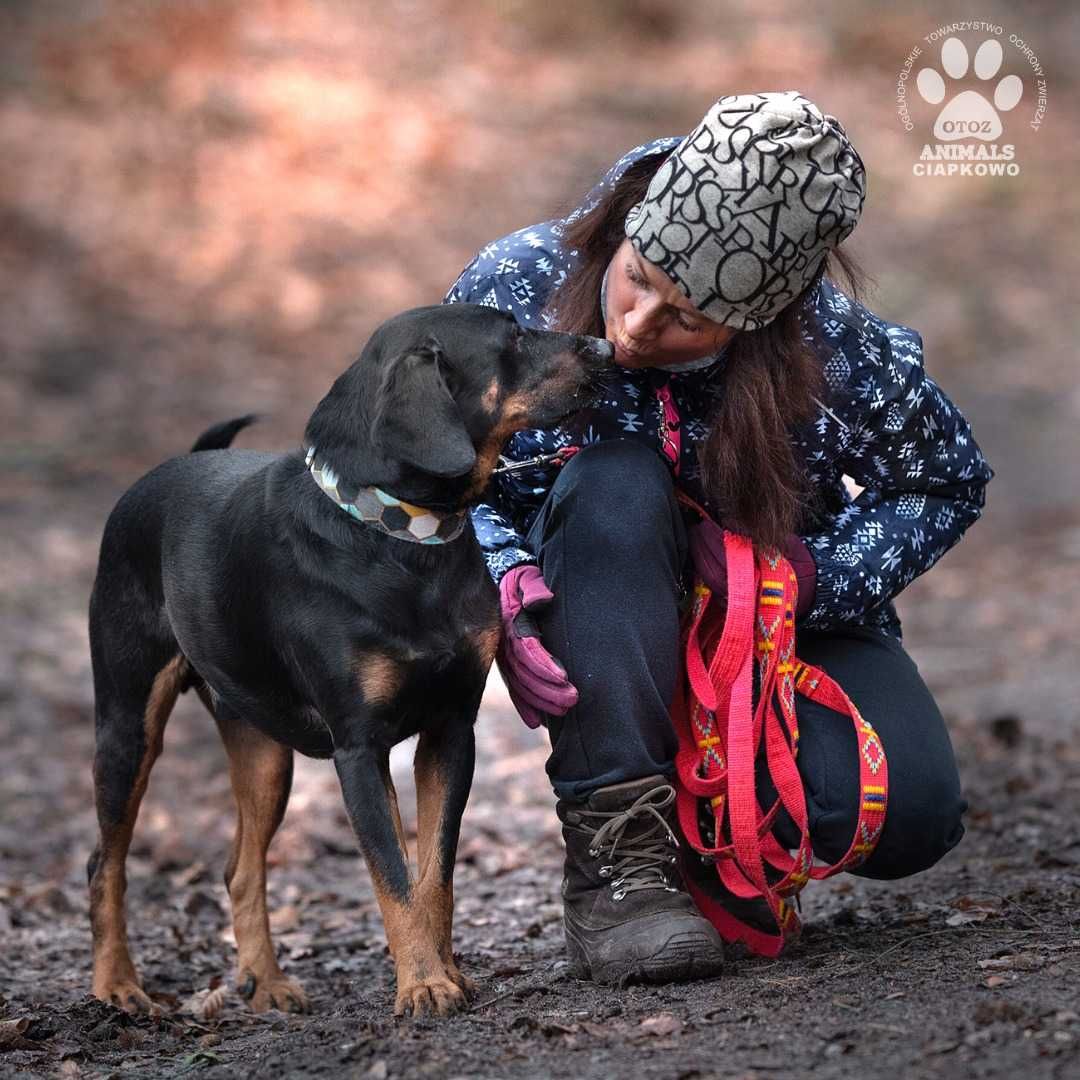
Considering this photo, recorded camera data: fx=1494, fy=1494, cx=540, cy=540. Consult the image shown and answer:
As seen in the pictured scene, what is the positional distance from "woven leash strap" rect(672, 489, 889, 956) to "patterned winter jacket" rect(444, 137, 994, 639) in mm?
167

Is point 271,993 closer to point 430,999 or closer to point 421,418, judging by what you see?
point 430,999

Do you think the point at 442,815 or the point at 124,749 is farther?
the point at 124,749

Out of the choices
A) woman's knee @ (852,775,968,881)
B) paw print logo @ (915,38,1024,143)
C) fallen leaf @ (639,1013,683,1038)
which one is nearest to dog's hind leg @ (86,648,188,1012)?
fallen leaf @ (639,1013,683,1038)

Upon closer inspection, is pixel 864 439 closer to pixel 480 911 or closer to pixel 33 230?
pixel 480 911

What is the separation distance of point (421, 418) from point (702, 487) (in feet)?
2.65

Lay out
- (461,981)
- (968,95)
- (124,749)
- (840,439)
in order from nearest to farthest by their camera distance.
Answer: (461,981) → (840,439) → (124,749) → (968,95)

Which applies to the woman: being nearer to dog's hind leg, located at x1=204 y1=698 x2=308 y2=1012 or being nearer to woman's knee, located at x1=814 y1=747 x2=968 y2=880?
woman's knee, located at x1=814 y1=747 x2=968 y2=880

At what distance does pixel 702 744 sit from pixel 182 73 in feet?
43.0

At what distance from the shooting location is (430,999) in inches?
122

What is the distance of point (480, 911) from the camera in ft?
15.4

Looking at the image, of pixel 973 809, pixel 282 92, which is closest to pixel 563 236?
pixel 973 809

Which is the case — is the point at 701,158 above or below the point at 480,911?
above

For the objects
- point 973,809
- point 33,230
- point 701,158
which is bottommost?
point 973,809

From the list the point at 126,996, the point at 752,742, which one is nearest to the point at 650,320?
the point at 752,742
